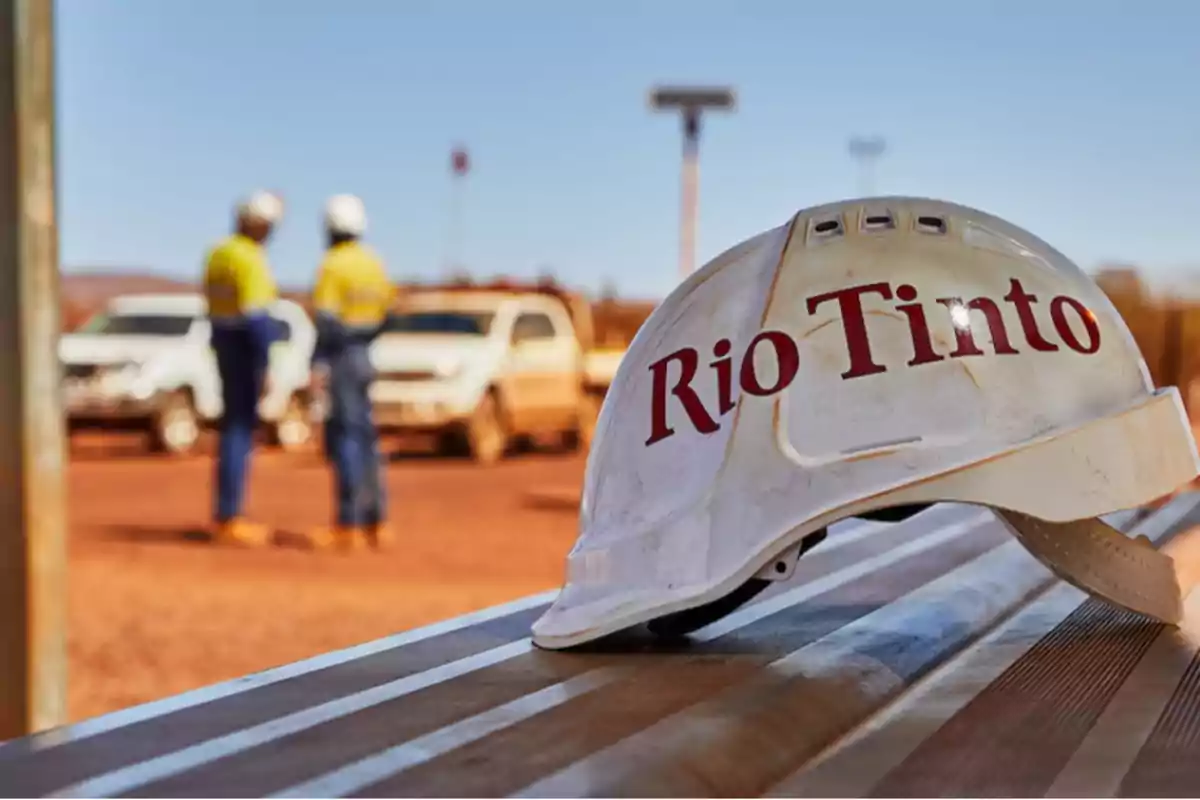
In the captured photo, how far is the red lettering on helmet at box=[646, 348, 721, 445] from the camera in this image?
1.60m

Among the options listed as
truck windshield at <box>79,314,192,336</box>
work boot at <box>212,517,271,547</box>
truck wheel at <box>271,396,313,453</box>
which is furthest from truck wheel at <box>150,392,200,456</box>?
work boot at <box>212,517,271,547</box>

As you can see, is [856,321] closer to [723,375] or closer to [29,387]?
[723,375]

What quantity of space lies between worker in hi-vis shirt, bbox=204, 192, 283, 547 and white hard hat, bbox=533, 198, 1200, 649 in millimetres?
7615

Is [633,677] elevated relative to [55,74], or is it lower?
lower

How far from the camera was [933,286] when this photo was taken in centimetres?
158

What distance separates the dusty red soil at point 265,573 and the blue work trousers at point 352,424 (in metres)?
0.46

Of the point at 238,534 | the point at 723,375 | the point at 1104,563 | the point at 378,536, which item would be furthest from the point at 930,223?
the point at 238,534

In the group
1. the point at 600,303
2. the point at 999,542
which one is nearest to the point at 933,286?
the point at 999,542

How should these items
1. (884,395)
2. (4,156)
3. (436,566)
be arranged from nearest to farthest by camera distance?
1. (884,395)
2. (4,156)
3. (436,566)

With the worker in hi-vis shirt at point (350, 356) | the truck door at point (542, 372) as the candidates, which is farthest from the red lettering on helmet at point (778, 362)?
the truck door at point (542, 372)

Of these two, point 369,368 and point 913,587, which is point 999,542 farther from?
point 369,368

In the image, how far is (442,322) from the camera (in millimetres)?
16203

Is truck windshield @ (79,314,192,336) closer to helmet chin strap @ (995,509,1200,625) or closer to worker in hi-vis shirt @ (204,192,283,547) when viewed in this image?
worker in hi-vis shirt @ (204,192,283,547)

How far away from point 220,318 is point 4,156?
6.47 metres
